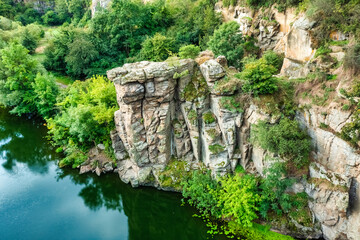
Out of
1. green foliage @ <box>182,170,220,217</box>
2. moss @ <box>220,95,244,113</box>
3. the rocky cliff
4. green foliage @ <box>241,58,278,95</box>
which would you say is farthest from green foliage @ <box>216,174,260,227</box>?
green foliage @ <box>241,58,278,95</box>

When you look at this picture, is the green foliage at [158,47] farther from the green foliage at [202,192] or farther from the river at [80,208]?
the green foliage at [202,192]

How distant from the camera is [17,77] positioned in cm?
3212

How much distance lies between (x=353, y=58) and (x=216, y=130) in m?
10.3

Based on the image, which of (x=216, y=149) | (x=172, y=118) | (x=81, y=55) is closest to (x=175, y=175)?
(x=216, y=149)

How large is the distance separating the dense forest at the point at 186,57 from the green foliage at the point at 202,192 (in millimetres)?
80

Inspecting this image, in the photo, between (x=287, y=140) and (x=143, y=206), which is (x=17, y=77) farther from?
(x=287, y=140)

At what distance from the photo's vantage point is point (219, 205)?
722 inches

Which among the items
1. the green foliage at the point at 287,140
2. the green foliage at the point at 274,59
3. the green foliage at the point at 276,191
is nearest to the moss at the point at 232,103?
the green foliage at the point at 287,140

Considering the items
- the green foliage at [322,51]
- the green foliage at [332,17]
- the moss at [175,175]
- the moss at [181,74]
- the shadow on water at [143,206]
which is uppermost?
the green foliage at [332,17]

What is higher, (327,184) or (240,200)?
(327,184)

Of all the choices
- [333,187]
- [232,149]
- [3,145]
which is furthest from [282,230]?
[3,145]

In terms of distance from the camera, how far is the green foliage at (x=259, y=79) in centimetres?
1807

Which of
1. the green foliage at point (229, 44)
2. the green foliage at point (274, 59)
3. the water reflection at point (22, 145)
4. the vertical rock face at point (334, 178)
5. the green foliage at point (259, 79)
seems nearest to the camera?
the vertical rock face at point (334, 178)

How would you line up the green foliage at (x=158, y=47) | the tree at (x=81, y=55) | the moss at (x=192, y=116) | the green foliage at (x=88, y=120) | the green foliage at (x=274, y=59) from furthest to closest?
1. the tree at (x=81, y=55)
2. the green foliage at (x=158, y=47)
3. the green foliage at (x=274, y=59)
4. the green foliage at (x=88, y=120)
5. the moss at (x=192, y=116)
